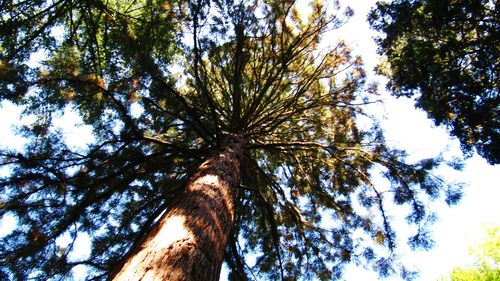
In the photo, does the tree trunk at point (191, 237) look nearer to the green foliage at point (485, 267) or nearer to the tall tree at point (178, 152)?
the tall tree at point (178, 152)

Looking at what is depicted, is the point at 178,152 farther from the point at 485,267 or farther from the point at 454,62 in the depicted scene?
the point at 485,267

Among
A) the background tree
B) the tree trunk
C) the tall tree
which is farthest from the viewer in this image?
the background tree

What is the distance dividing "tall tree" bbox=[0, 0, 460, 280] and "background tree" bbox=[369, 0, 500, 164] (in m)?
0.95

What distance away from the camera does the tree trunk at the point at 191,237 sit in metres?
1.56

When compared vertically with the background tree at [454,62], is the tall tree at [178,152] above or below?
below

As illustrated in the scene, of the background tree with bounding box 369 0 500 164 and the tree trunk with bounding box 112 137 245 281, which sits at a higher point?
the background tree with bounding box 369 0 500 164

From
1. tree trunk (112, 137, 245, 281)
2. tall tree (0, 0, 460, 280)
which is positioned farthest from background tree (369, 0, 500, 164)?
tree trunk (112, 137, 245, 281)

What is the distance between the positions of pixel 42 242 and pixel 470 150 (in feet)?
21.7

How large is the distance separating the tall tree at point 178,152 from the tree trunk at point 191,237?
0.03 metres

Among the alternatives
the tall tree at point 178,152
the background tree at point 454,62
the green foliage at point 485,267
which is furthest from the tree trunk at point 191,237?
the green foliage at point 485,267

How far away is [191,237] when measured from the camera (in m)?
1.88

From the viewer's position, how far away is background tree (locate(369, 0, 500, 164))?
524 cm

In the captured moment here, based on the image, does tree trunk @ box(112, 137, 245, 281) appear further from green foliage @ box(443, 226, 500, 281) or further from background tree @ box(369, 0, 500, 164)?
green foliage @ box(443, 226, 500, 281)

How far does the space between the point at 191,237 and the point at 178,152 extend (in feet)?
8.37
